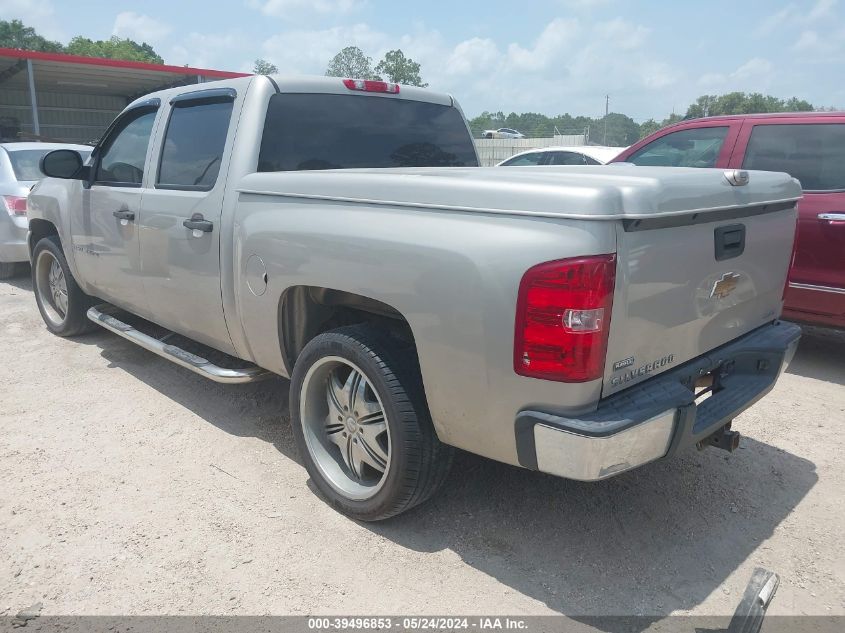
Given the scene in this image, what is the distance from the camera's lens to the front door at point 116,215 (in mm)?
4266

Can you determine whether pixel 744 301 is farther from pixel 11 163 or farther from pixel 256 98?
pixel 11 163

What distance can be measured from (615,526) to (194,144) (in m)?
3.03

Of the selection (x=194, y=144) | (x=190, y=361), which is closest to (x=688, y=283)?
(x=190, y=361)

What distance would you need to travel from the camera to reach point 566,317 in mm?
2201

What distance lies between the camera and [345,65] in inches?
2564

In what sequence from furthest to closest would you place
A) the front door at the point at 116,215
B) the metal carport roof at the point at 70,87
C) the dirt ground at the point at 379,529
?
the metal carport roof at the point at 70,87
the front door at the point at 116,215
the dirt ground at the point at 379,529

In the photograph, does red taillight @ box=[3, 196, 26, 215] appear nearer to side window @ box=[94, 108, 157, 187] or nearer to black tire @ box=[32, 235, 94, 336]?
black tire @ box=[32, 235, 94, 336]

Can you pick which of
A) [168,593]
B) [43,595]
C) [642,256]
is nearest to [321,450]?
[168,593]

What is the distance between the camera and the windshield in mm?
7871

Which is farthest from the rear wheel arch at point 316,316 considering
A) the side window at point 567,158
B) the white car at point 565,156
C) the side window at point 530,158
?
the side window at point 530,158

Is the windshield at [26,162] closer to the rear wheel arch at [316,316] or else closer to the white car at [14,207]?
the white car at [14,207]

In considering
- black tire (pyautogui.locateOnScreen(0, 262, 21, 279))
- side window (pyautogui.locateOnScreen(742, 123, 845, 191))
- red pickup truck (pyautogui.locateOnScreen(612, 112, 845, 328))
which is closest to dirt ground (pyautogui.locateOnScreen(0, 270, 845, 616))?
red pickup truck (pyautogui.locateOnScreen(612, 112, 845, 328))

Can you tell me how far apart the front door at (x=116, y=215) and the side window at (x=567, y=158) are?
8214 millimetres

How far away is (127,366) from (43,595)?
8.97 feet
